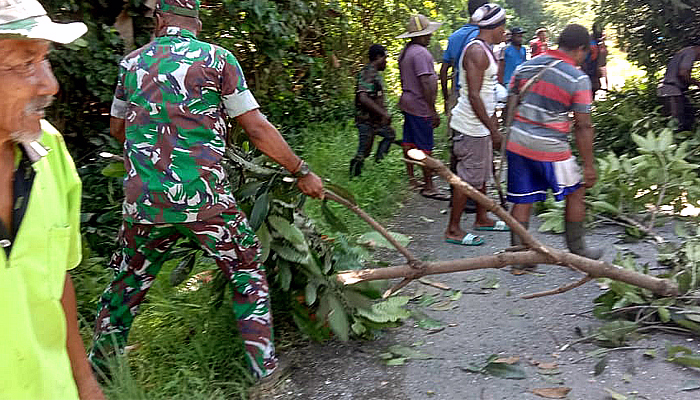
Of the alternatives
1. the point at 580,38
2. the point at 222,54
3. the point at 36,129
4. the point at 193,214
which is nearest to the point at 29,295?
the point at 36,129

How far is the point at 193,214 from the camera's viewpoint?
10.5ft

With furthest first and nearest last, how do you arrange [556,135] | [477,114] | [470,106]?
[470,106] < [477,114] < [556,135]

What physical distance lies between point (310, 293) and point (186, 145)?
1080 millimetres

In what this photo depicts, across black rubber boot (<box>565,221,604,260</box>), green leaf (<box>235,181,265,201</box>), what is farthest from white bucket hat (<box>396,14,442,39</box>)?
green leaf (<box>235,181,265,201</box>)

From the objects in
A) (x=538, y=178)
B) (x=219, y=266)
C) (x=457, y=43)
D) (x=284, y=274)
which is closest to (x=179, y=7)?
(x=219, y=266)

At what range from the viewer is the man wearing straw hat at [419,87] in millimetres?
7152

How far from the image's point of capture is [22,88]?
1585 mm

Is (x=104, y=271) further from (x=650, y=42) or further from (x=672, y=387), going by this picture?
(x=650, y=42)

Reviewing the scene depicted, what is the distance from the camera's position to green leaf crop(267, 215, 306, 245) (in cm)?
378

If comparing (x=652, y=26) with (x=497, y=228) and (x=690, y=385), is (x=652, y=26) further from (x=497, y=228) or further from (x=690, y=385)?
(x=690, y=385)

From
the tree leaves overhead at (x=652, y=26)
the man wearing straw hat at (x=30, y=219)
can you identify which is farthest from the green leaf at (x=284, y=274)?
the tree leaves overhead at (x=652, y=26)

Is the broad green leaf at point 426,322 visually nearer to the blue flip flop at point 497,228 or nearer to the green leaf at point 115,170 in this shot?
the green leaf at point 115,170

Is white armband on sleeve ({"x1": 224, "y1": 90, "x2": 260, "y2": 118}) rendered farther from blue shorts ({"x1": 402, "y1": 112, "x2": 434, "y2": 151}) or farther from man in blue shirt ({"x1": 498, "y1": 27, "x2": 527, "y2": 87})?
man in blue shirt ({"x1": 498, "y1": 27, "x2": 527, "y2": 87})

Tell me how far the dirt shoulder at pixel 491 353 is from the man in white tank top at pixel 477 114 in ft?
2.79
